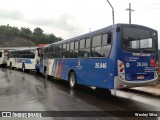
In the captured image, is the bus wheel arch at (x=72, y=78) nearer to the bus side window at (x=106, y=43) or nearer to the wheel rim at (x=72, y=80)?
the wheel rim at (x=72, y=80)

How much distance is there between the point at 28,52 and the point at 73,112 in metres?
22.8

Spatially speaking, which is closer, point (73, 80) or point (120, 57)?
point (120, 57)

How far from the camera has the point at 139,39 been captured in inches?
411

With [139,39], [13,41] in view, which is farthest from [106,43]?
[13,41]

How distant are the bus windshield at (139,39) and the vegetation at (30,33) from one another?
378 feet

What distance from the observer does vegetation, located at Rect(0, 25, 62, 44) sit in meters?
131

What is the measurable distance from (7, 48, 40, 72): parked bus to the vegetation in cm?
8746

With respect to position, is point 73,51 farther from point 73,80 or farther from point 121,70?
point 121,70

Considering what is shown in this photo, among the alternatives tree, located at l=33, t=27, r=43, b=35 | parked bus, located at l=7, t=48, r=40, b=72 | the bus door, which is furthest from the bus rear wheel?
tree, located at l=33, t=27, r=43, b=35

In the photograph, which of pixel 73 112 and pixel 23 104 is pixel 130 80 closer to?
pixel 73 112

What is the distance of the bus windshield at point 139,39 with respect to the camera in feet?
33.3

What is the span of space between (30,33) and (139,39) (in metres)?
146

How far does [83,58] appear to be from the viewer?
42.1ft

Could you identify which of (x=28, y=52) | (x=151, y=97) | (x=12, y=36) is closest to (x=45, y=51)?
(x=28, y=52)
